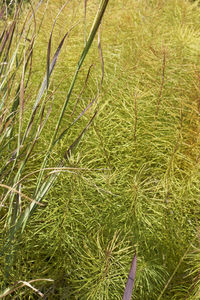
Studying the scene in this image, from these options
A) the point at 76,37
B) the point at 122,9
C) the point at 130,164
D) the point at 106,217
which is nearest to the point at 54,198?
the point at 106,217

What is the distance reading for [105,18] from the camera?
6.62 feet

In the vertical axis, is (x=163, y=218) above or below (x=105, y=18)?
below

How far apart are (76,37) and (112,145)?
0.60 metres

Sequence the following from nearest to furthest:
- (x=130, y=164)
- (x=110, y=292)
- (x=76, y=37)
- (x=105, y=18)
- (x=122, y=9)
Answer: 1. (x=110, y=292)
2. (x=130, y=164)
3. (x=76, y=37)
4. (x=105, y=18)
5. (x=122, y=9)

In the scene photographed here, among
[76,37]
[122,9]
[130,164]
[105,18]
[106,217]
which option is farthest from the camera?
[122,9]

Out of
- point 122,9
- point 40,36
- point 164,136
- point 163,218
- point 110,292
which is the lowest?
point 110,292

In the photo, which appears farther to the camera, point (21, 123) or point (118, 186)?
point (118, 186)

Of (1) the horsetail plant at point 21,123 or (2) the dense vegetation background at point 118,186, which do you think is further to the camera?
(2) the dense vegetation background at point 118,186

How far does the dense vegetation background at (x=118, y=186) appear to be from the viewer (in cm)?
120

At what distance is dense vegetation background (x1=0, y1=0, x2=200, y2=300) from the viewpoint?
3.94ft

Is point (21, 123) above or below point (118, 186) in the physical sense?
above

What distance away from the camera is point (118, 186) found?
1420mm

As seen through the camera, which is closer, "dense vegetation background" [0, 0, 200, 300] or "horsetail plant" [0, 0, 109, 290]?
"horsetail plant" [0, 0, 109, 290]

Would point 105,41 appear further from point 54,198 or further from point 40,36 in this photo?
point 54,198
